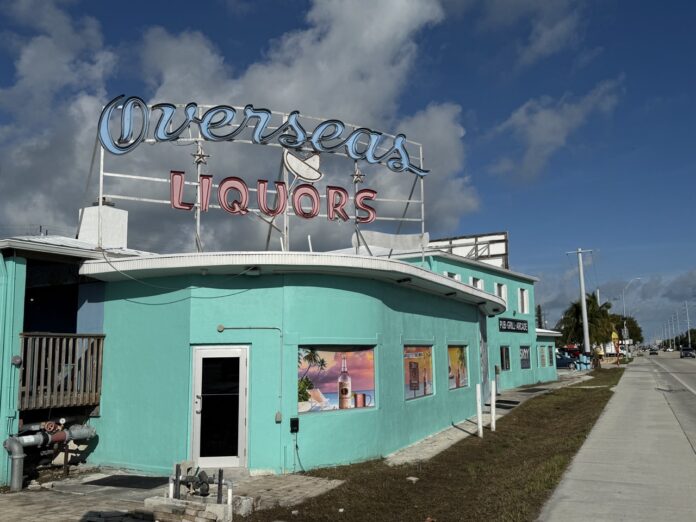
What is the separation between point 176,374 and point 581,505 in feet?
24.3

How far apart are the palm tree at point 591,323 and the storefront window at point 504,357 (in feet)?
124

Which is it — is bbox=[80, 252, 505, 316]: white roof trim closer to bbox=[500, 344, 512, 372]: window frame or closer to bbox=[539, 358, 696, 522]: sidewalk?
bbox=[539, 358, 696, 522]: sidewalk

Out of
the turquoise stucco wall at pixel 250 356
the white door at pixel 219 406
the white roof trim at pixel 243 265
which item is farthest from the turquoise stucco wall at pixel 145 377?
the white roof trim at pixel 243 265

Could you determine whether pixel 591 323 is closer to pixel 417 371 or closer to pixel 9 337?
pixel 417 371

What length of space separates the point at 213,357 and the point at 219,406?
36.9 inches

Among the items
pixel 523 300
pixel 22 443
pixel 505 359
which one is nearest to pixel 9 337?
pixel 22 443

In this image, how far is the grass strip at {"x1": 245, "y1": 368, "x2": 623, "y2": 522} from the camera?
9.04m

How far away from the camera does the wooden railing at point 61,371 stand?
11719 millimetres

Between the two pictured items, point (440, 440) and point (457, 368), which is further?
point (457, 368)

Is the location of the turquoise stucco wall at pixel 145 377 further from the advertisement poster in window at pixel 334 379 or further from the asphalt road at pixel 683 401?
the asphalt road at pixel 683 401

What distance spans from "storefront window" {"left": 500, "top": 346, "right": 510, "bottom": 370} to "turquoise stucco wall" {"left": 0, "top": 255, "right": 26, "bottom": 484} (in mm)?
26211

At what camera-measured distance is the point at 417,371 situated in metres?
15.7

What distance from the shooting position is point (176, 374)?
39.0ft

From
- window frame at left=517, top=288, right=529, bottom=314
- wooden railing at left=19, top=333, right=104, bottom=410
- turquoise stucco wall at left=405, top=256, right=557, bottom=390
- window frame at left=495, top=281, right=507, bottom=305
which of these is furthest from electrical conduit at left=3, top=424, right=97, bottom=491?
window frame at left=517, top=288, right=529, bottom=314
